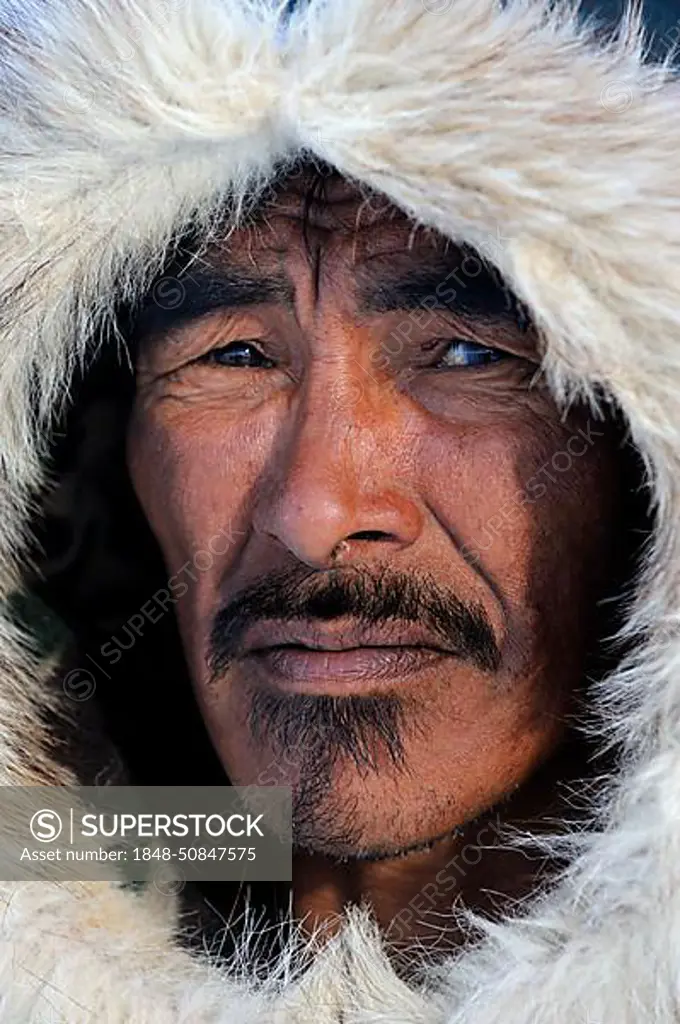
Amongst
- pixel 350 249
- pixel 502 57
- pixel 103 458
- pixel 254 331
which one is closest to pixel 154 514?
pixel 103 458

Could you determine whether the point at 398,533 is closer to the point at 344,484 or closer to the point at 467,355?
the point at 344,484

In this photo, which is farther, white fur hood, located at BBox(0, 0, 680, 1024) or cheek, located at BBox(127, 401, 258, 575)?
cheek, located at BBox(127, 401, 258, 575)

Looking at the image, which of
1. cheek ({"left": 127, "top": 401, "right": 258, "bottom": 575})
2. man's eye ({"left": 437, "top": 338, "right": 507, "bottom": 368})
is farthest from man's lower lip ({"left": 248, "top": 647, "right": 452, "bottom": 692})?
man's eye ({"left": 437, "top": 338, "right": 507, "bottom": 368})

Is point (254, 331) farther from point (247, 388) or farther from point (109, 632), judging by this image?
point (109, 632)

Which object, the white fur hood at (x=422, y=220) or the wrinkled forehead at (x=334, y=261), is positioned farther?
the wrinkled forehead at (x=334, y=261)

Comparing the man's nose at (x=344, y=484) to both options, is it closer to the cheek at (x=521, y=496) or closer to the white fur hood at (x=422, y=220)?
the cheek at (x=521, y=496)

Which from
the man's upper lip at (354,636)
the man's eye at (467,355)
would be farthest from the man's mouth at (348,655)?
the man's eye at (467,355)

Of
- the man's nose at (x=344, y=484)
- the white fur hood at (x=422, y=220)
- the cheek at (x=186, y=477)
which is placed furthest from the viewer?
the cheek at (x=186, y=477)

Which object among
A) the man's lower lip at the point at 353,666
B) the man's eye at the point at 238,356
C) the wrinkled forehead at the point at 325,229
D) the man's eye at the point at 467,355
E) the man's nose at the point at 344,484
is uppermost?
the wrinkled forehead at the point at 325,229

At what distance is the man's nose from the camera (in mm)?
1131

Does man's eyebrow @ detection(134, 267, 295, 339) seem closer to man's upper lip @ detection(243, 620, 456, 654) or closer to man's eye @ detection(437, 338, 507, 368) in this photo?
man's eye @ detection(437, 338, 507, 368)

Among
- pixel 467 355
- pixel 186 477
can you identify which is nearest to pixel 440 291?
pixel 467 355

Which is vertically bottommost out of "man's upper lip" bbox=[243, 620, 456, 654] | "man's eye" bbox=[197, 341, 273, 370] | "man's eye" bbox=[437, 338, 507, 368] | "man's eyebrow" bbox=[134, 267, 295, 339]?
"man's upper lip" bbox=[243, 620, 456, 654]

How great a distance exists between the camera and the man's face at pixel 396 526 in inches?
45.4
